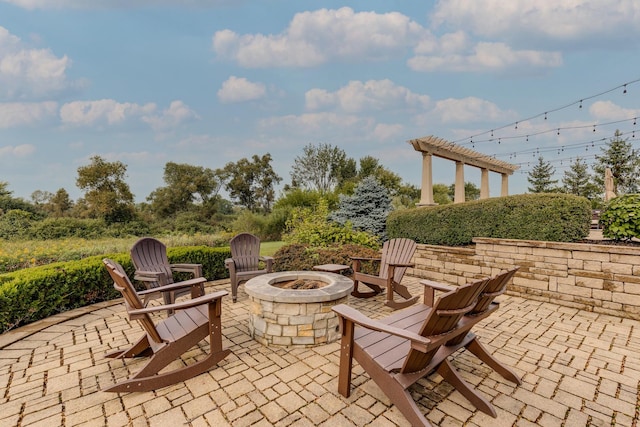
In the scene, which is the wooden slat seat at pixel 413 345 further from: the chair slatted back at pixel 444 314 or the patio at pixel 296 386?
the patio at pixel 296 386

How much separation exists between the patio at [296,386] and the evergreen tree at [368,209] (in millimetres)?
4698

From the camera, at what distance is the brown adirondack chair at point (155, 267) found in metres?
3.40

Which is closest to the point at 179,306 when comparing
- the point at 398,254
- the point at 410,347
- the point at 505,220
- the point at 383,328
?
the point at 383,328

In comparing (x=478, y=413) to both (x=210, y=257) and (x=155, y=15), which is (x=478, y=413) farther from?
(x=155, y=15)

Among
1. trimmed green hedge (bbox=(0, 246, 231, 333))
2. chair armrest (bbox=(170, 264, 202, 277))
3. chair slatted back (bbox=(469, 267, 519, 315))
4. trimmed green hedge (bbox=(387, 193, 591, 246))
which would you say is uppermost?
trimmed green hedge (bbox=(387, 193, 591, 246))

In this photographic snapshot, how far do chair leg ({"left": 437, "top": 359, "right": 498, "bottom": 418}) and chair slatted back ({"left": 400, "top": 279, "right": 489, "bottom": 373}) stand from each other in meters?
0.31

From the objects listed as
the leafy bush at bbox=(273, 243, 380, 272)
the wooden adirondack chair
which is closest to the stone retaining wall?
the leafy bush at bbox=(273, 243, 380, 272)

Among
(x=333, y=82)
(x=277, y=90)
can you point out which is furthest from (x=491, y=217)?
(x=277, y=90)

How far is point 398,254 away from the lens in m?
4.23

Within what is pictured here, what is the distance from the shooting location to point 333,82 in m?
10.1

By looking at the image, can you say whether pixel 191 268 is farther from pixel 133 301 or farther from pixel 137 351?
pixel 133 301

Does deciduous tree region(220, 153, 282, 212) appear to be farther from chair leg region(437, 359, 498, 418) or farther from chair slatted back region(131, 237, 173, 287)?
chair leg region(437, 359, 498, 418)

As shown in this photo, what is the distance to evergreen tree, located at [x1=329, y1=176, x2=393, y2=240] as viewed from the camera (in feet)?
25.8

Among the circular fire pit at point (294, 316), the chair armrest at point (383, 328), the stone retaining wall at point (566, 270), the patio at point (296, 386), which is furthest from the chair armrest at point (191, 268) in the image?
the stone retaining wall at point (566, 270)
